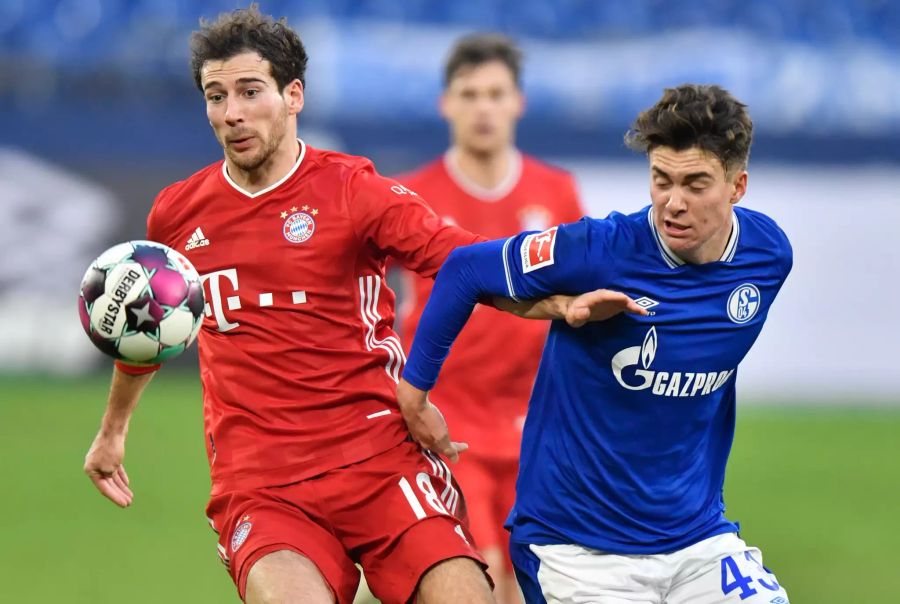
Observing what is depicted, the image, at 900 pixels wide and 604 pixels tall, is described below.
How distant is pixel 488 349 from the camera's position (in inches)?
239

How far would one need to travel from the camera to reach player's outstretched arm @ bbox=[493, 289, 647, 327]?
396cm

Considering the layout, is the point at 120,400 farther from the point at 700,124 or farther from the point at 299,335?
the point at 700,124

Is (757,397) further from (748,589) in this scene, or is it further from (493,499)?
(748,589)

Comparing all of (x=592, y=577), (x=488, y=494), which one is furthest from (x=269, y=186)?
(x=488, y=494)

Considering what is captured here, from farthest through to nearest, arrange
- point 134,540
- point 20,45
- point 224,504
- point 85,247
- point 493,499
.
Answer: point 20,45, point 85,247, point 134,540, point 493,499, point 224,504

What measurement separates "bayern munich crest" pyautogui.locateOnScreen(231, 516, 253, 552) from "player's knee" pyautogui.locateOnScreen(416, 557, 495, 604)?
550 millimetres

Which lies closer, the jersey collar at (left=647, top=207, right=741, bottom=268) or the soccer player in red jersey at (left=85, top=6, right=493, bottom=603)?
the jersey collar at (left=647, top=207, right=741, bottom=268)

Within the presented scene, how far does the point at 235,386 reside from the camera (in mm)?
4453

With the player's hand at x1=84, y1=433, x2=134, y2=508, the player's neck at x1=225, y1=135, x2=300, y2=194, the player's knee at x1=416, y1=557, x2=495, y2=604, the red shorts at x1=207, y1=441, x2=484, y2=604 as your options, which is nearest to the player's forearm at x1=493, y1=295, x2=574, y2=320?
the red shorts at x1=207, y1=441, x2=484, y2=604

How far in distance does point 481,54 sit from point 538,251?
2.73 meters

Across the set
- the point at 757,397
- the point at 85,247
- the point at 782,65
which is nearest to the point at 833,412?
the point at 757,397

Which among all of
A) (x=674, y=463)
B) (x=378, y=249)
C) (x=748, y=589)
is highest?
(x=378, y=249)

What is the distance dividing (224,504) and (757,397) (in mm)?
8785

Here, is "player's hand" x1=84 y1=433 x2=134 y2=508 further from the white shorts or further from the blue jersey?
the white shorts
